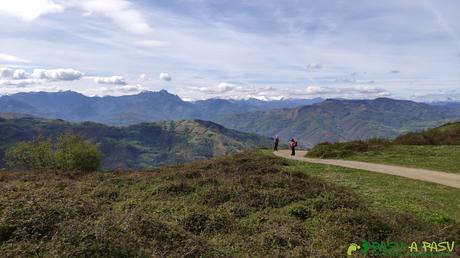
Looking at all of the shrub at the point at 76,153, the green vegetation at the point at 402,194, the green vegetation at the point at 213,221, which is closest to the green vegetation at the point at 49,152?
the shrub at the point at 76,153

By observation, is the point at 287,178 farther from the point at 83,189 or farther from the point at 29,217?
the point at 29,217

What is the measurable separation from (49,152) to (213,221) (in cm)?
5880

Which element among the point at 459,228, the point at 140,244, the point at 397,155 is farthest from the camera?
the point at 397,155

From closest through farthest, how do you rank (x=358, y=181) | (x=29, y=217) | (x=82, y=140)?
(x=29, y=217)
(x=358, y=181)
(x=82, y=140)

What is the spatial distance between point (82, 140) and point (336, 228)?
2371 inches

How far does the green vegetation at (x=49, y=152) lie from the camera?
63844 mm

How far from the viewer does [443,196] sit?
23000mm

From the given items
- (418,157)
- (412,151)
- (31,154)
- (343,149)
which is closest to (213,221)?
(418,157)

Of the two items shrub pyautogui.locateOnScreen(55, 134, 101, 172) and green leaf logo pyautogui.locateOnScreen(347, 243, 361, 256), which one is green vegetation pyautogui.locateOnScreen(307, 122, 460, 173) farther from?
shrub pyautogui.locateOnScreen(55, 134, 101, 172)

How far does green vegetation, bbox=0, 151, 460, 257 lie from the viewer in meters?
12.1

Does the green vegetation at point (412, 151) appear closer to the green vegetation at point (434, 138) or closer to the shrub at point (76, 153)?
the green vegetation at point (434, 138)

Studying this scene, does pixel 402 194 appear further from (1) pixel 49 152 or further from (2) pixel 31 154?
(2) pixel 31 154

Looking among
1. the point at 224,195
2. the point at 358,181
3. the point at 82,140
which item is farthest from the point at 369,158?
the point at 82,140

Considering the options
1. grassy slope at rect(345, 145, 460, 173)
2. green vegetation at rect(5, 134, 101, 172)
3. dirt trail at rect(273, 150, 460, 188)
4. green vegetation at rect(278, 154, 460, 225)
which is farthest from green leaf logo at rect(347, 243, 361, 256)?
green vegetation at rect(5, 134, 101, 172)
